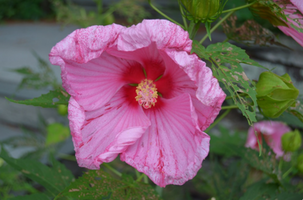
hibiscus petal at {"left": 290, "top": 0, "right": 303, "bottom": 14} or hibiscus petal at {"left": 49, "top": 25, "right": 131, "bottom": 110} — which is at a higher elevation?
hibiscus petal at {"left": 290, "top": 0, "right": 303, "bottom": 14}

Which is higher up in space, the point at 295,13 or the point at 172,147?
the point at 295,13

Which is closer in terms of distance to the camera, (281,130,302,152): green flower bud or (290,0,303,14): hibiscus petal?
(290,0,303,14): hibiscus petal

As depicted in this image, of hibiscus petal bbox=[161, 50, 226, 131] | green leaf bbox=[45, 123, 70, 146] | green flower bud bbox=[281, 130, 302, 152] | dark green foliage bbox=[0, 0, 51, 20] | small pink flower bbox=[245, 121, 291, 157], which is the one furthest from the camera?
dark green foliage bbox=[0, 0, 51, 20]

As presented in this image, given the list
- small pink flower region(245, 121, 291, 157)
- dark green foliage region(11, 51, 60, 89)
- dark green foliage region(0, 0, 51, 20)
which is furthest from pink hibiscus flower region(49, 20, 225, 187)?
dark green foliage region(0, 0, 51, 20)

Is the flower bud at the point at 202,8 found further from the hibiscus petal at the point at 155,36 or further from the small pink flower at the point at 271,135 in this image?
the small pink flower at the point at 271,135

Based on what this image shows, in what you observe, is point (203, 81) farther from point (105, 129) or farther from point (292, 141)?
point (292, 141)

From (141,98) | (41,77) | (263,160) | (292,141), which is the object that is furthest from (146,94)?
(41,77)

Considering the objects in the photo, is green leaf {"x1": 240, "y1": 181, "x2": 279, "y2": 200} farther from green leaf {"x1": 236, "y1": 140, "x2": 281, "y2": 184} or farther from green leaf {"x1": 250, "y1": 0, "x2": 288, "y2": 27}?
green leaf {"x1": 250, "y1": 0, "x2": 288, "y2": 27}
